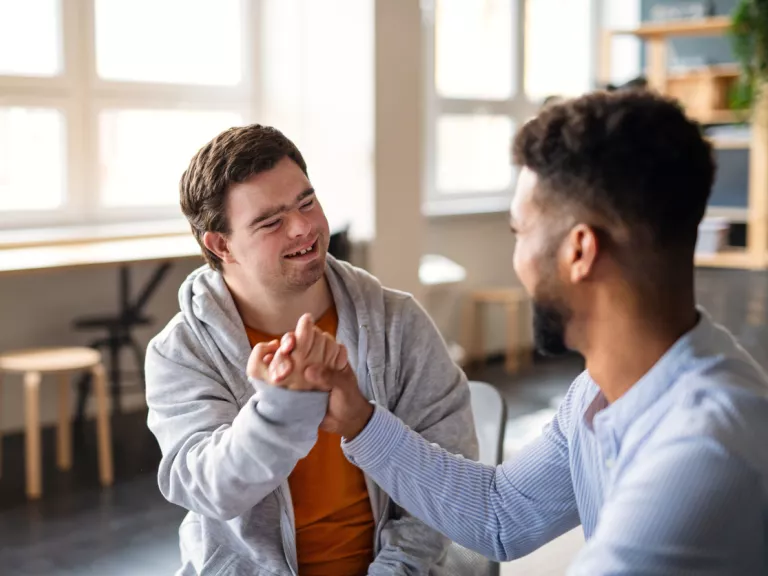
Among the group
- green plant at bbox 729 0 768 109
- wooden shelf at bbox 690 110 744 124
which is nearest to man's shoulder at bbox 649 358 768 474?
green plant at bbox 729 0 768 109

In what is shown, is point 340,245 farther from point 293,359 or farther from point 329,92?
point 293,359

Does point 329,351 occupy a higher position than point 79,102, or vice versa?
point 79,102

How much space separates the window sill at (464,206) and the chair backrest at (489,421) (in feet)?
13.4

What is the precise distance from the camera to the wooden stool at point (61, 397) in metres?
3.64

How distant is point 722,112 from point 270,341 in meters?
5.10

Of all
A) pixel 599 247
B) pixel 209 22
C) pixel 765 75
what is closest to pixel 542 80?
pixel 765 75

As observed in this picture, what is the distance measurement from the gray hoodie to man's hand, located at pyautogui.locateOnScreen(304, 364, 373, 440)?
0.10 feet

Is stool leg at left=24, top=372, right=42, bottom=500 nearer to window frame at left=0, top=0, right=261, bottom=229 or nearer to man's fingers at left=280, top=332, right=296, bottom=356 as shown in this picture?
window frame at left=0, top=0, right=261, bottom=229

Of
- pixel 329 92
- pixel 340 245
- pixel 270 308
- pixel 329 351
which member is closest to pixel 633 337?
pixel 329 351

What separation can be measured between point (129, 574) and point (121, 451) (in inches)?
48.5

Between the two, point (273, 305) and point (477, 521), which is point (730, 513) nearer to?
point (477, 521)

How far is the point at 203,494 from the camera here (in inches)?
53.7

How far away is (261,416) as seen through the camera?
1259mm

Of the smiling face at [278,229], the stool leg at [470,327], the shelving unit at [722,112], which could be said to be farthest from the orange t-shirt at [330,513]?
the shelving unit at [722,112]
